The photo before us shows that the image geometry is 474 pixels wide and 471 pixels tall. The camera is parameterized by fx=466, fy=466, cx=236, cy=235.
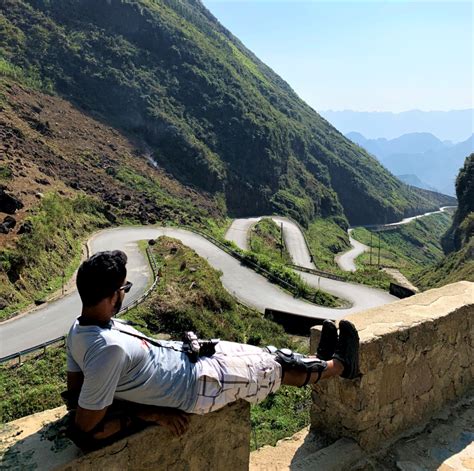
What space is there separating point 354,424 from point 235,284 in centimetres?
2162

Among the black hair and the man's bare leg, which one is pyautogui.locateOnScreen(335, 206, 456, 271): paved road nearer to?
the man's bare leg

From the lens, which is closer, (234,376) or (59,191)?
(234,376)

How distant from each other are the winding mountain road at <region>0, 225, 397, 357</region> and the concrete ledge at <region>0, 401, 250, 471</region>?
11.0 metres

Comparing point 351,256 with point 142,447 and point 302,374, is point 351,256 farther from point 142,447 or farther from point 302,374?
point 142,447

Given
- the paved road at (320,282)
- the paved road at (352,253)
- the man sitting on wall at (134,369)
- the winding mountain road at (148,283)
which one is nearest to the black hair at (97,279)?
the man sitting on wall at (134,369)

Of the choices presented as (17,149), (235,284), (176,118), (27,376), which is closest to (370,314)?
(27,376)

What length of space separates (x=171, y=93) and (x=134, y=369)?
245 feet

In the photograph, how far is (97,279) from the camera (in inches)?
111

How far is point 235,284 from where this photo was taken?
26.0 metres

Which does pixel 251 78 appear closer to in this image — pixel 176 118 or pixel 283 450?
pixel 176 118

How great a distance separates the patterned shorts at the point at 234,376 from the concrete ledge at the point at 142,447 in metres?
0.13

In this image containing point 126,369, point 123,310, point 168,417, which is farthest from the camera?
point 123,310

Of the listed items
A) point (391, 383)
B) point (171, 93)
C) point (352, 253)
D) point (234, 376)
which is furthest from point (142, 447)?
point (171, 93)

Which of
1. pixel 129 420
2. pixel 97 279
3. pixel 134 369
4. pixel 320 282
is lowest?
pixel 320 282
